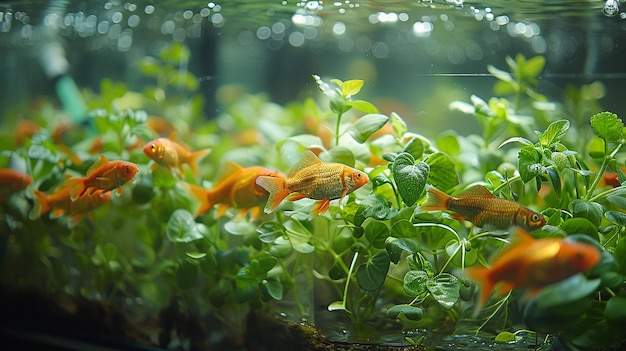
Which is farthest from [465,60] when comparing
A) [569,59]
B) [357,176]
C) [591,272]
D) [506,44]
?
[591,272]

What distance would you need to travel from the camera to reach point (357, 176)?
1.14 metres

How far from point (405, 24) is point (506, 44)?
363 mm

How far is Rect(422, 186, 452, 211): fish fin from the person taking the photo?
113 centimetres

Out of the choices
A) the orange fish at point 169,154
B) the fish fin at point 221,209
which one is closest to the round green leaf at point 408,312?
the fish fin at point 221,209

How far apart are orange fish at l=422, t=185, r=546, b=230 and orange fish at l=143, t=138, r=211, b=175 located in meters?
0.68

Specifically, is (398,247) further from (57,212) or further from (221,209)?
(57,212)

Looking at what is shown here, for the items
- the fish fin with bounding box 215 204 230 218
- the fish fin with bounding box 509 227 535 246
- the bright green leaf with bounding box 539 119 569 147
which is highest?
the bright green leaf with bounding box 539 119 569 147

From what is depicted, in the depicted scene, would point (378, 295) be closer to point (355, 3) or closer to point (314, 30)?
point (355, 3)

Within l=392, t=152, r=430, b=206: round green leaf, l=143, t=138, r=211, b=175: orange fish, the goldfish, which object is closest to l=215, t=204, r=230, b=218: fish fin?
l=143, t=138, r=211, b=175: orange fish

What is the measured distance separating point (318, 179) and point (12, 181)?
112 cm

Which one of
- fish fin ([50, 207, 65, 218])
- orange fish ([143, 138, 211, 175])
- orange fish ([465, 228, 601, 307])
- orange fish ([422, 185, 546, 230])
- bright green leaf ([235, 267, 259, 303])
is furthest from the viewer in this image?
fish fin ([50, 207, 65, 218])

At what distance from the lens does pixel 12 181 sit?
170 cm

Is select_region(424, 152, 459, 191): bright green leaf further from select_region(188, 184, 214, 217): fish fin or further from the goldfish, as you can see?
select_region(188, 184, 214, 217): fish fin

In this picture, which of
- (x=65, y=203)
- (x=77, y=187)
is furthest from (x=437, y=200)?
(x=65, y=203)
